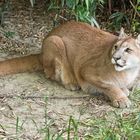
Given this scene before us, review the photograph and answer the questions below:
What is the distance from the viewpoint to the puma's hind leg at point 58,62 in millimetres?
6129

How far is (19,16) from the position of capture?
785 cm

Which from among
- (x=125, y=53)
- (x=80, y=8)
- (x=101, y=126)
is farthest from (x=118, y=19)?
(x=101, y=126)

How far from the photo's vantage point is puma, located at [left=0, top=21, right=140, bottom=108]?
18.2 feet

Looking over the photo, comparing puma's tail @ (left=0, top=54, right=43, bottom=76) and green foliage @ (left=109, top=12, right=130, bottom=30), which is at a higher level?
green foliage @ (left=109, top=12, right=130, bottom=30)

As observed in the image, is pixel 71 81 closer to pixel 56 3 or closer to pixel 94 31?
pixel 94 31

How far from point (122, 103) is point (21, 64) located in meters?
1.34

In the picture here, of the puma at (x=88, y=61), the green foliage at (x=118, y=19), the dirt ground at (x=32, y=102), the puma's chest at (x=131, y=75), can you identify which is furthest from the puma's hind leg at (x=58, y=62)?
the green foliage at (x=118, y=19)

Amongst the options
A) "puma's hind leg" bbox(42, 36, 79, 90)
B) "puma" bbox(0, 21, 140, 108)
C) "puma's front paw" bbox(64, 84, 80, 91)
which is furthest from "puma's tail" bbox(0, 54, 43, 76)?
"puma's front paw" bbox(64, 84, 80, 91)

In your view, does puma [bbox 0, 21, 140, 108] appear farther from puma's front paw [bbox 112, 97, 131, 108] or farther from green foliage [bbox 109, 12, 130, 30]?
green foliage [bbox 109, 12, 130, 30]

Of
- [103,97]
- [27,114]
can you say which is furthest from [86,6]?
[27,114]

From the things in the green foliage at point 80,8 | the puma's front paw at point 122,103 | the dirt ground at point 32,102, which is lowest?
the dirt ground at point 32,102

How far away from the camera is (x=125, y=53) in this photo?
17.9ft

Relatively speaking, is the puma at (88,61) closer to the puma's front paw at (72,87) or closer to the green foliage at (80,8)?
the puma's front paw at (72,87)

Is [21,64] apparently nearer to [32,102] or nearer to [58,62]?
[58,62]
